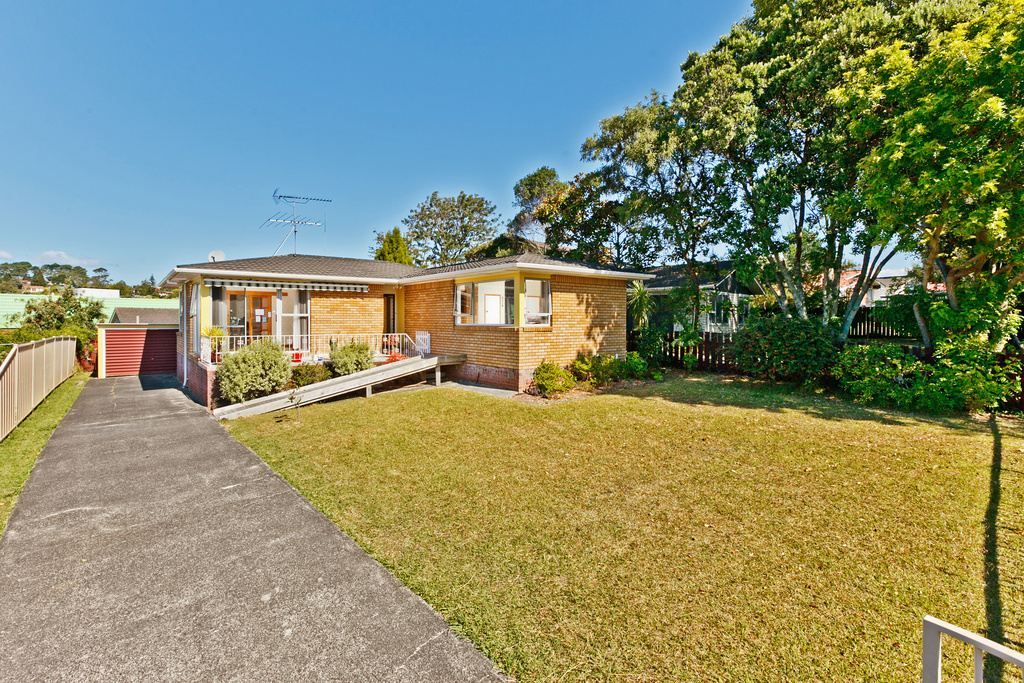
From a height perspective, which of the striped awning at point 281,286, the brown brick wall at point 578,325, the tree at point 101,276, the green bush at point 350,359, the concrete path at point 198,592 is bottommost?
the concrete path at point 198,592

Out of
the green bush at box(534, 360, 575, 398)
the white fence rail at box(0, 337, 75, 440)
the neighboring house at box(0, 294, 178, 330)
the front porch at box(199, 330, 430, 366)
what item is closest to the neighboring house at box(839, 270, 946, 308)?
the green bush at box(534, 360, 575, 398)

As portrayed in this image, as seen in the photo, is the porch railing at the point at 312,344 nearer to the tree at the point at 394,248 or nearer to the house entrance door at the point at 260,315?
the house entrance door at the point at 260,315

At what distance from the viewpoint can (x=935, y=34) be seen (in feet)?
33.7

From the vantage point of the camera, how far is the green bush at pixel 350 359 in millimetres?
11945

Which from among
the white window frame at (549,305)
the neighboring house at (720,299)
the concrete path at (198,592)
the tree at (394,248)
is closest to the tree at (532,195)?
the neighboring house at (720,299)

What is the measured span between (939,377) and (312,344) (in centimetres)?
1537

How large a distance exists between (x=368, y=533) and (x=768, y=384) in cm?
1087

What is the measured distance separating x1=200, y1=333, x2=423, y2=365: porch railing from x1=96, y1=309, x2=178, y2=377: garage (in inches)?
276

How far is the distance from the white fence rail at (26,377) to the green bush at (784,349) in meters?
15.7

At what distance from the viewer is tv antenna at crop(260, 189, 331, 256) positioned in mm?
16891

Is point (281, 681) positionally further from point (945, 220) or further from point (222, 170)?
point (222, 170)

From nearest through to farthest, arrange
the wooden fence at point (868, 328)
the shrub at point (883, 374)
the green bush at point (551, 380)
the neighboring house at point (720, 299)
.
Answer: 1. the shrub at point (883, 374)
2. the green bush at point (551, 380)
3. the wooden fence at point (868, 328)
4. the neighboring house at point (720, 299)

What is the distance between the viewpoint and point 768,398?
32.1ft

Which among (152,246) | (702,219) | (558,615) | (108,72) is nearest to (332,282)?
(108,72)
